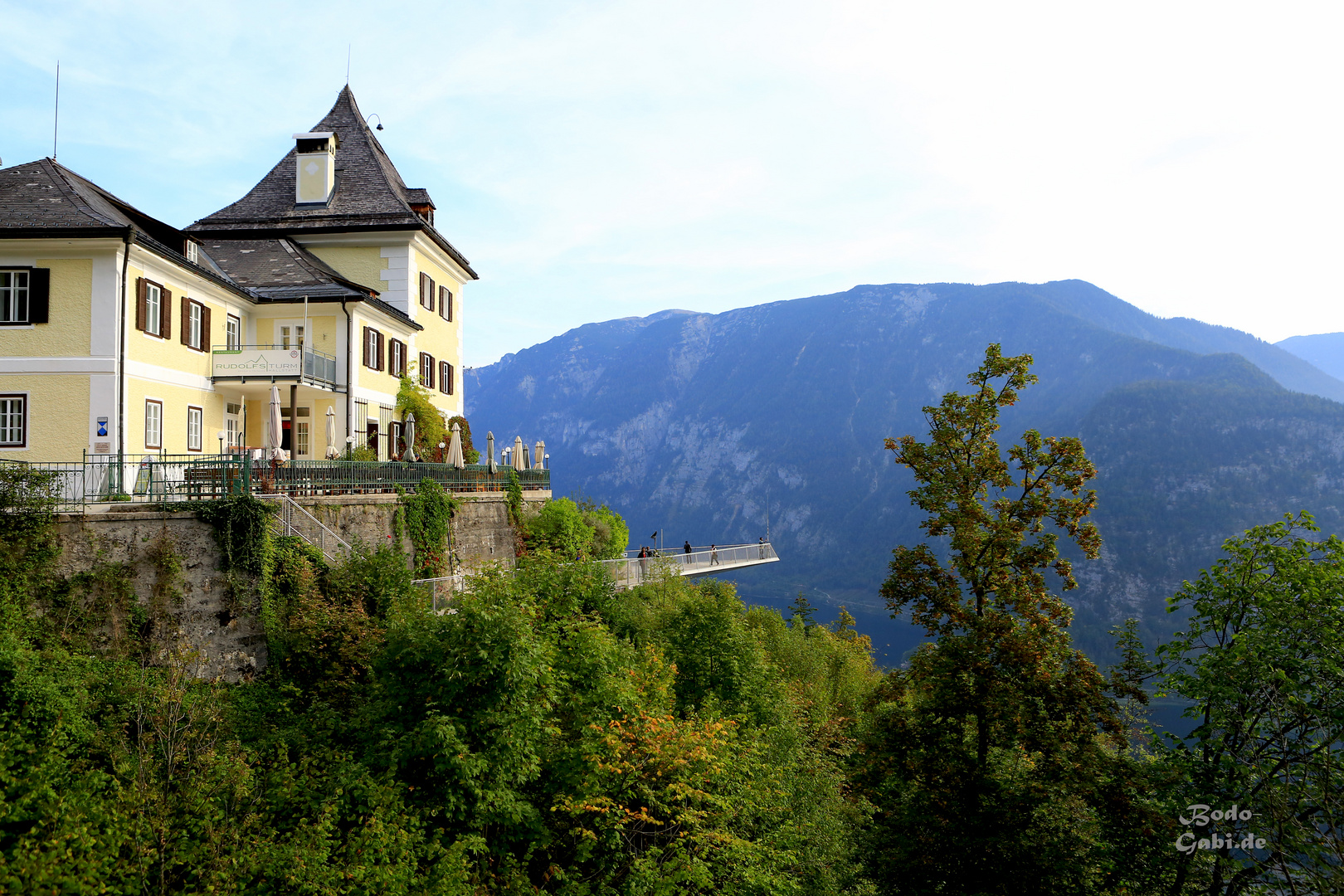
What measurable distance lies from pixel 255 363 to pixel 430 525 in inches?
313

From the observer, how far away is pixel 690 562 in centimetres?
4256

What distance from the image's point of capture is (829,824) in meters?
16.8

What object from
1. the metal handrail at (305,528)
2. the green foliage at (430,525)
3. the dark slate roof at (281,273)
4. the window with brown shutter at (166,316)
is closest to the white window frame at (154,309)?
the window with brown shutter at (166,316)

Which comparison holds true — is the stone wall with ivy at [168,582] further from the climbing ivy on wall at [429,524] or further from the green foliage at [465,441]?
the green foliage at [465,441]

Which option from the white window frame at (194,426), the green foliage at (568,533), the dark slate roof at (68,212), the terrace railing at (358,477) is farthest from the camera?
the green foliage at (568,533)

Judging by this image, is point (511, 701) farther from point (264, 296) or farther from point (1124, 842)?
point (264, 296)

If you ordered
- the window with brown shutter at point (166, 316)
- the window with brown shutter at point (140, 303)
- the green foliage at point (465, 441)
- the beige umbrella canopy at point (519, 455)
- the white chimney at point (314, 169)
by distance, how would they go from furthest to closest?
the white chimney at point (314, 169) < the green foliage at point (465, 441) < the beige umbrella canopy at point (519, 455) < the window with brown shutter at point (166, 316) < the window with brown shutter at point (140, 303)

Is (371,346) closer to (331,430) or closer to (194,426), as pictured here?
(331,430)

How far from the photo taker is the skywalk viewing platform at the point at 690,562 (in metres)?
28.4

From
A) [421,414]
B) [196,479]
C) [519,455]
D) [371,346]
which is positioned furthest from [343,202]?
[196,479]

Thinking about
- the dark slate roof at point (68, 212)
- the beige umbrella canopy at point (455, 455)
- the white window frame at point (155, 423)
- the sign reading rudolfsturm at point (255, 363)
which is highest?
the dark slate roof at point (68, 212)

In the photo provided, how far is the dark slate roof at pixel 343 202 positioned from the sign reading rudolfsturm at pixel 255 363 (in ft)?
32.5

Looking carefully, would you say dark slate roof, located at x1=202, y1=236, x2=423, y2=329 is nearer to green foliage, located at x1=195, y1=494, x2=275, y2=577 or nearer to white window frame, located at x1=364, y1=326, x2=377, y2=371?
white window frame, located at x1=364, y1=326, x2=377, y2=371

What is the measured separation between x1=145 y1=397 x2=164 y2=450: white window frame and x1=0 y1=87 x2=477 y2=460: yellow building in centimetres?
4
